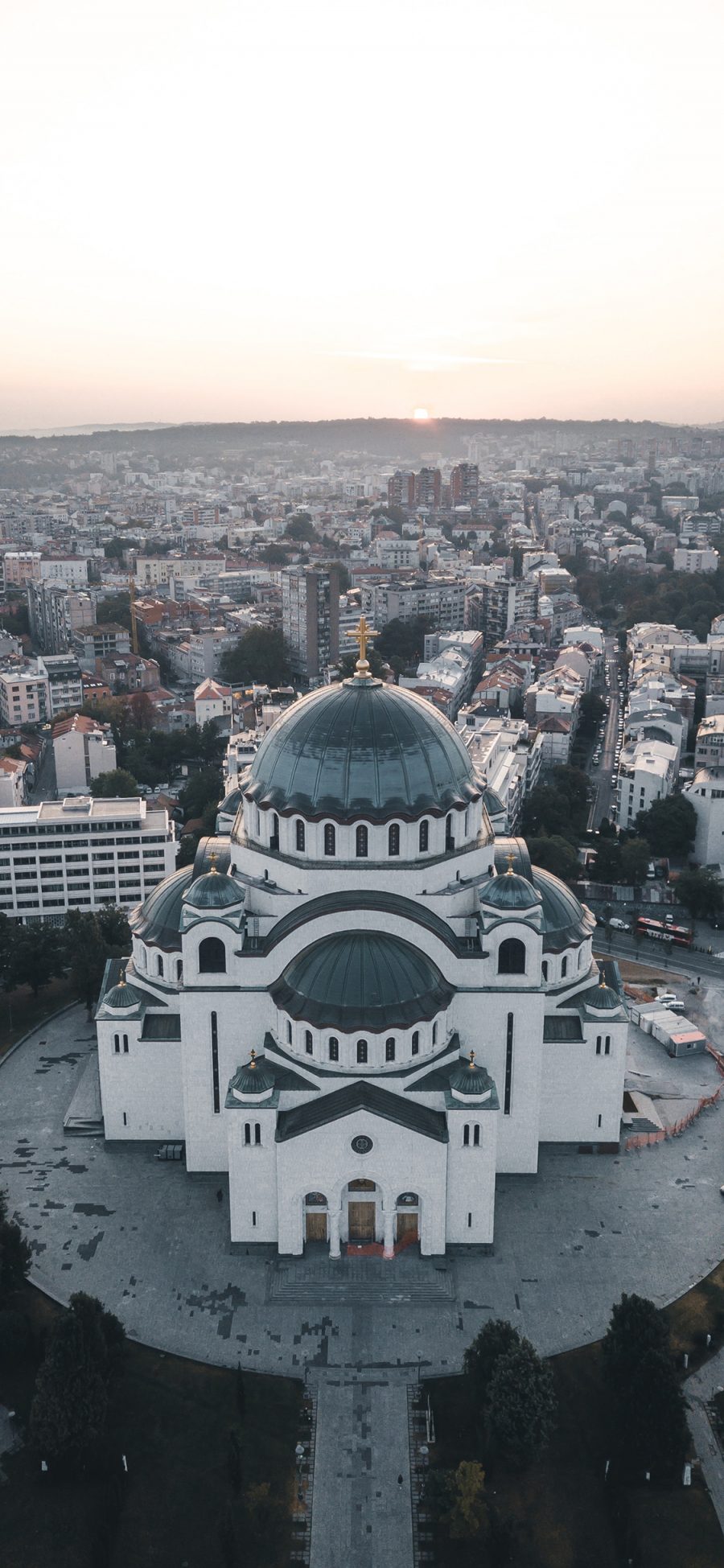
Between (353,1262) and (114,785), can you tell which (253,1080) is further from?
(114,785)

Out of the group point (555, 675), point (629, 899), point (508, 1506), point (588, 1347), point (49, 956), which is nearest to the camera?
point (508, 1506)

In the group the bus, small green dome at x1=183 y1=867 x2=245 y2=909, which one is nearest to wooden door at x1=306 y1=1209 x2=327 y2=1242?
small green dome at x1=183 y1=867 x2=245 y2=909

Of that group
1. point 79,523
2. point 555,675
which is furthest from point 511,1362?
point 79,523

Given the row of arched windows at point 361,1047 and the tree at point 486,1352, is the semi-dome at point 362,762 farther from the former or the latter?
the tree at point 486,1352

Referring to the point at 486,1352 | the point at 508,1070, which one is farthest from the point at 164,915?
the point at 486,1352

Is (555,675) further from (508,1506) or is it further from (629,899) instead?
(508,1506)

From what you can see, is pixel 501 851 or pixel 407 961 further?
pixel 501 851

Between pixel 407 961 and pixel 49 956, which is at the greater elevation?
pixel 407 961

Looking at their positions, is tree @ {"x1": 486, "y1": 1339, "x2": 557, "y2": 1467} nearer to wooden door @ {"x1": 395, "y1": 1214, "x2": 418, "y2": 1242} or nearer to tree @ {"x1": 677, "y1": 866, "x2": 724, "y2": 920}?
wooden door @ {"x1": 395, "y1": 1214, "x2": 418, "y2": 1242}
